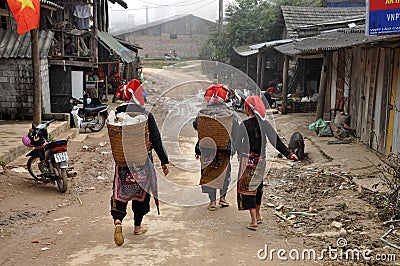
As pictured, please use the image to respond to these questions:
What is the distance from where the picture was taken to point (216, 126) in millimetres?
5945

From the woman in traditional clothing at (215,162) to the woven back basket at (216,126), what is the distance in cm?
8

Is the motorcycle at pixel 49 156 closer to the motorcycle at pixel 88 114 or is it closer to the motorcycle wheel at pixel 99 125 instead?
the motorcycle at pixel 88 114

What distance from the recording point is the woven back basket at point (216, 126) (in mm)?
5934

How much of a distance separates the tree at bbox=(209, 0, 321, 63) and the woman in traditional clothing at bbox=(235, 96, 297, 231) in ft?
65.1

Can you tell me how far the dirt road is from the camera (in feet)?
14.6

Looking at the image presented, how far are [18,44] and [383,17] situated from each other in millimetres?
9699

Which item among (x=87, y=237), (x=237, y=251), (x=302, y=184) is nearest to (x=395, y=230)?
(x=237, y=251)

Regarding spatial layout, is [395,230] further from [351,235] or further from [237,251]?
[237,251]

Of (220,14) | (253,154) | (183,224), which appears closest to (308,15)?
(220,14)

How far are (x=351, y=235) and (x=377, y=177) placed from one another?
8.03 feet

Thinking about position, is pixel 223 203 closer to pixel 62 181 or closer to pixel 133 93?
pixel 133 93

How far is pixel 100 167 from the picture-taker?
348 inches

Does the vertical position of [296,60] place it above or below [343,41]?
below

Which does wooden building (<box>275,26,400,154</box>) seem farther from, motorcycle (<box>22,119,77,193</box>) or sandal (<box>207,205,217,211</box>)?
motorcycle (<box>22,119,77,193</box>)
